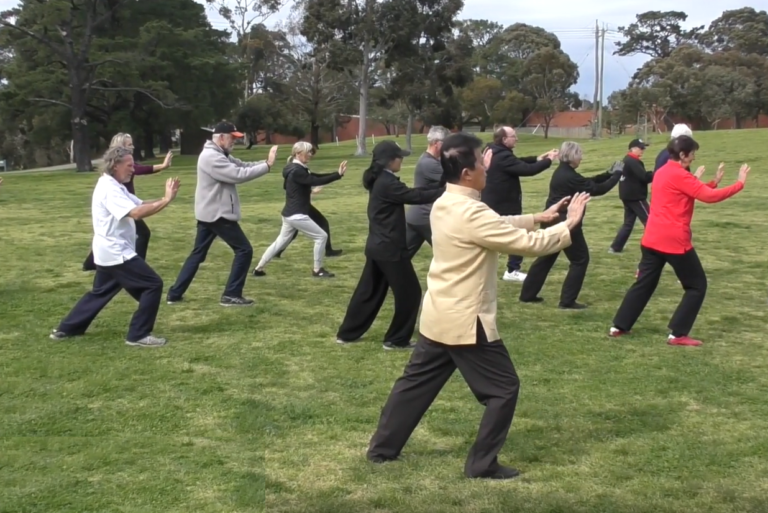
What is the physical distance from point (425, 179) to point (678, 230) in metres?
2.28

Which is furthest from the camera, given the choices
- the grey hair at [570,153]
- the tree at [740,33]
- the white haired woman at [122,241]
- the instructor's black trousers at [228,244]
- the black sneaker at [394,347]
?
the tree at [740,33]

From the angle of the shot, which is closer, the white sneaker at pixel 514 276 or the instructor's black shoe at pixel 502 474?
the instructor's black shoe at pixel 502 474

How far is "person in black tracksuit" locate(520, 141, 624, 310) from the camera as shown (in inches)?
339

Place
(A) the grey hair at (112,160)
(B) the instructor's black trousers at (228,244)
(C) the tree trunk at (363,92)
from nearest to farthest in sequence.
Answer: (A) the grey hair at (112,160)
(B) the instructor's black trousers at (228,244)
(C) the tree trunk at (363,92)

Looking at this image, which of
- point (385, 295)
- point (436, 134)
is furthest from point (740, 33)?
point (385, 295)

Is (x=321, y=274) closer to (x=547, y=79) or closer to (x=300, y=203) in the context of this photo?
(x=300, y=203)

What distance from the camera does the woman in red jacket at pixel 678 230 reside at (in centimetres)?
697

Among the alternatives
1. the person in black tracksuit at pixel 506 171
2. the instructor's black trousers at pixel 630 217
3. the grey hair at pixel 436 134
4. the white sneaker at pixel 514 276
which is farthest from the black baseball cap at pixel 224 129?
the instructor's black trousers at pixel 630 217

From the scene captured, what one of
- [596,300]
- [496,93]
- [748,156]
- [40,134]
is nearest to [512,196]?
[596,300]

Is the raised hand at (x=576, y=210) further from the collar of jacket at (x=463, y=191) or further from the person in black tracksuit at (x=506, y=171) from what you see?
the person in black tracksuit at (x=506, y=171)

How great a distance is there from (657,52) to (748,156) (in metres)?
63.2

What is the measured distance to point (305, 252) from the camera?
13.1m

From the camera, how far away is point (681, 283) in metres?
7.35

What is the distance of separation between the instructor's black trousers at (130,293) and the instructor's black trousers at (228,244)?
1.39m
